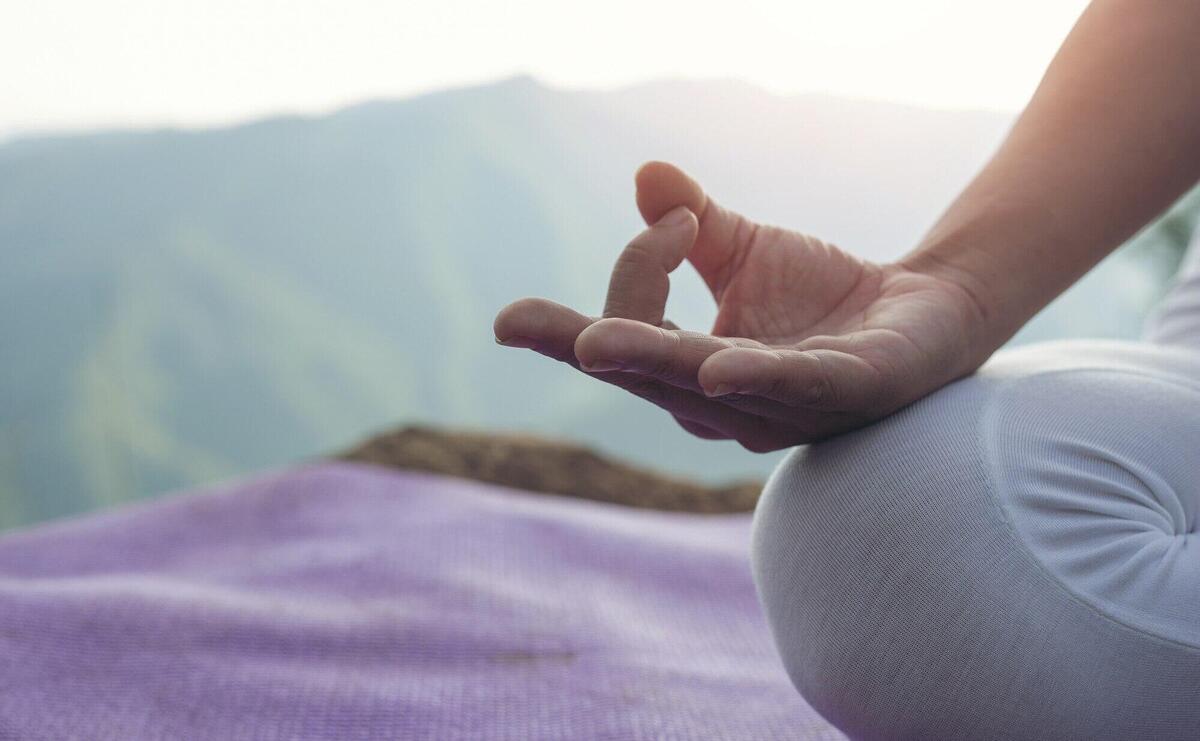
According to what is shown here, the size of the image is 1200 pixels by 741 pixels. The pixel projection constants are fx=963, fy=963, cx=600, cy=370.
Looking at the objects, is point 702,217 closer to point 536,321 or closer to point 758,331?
point 758,331

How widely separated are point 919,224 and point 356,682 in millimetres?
1513

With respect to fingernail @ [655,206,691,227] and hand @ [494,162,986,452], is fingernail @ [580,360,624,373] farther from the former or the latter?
fingernail @ [655,206,691,227]

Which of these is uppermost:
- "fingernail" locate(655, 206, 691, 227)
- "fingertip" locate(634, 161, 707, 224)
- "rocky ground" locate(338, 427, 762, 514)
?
"fingertip" locate(634, 161, 707, 224)

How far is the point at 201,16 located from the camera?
185 cm

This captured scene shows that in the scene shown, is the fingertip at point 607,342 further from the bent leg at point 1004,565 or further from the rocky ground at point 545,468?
the rocky ground at point 545,468

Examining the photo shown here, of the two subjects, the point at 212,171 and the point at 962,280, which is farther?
the point at 212,171

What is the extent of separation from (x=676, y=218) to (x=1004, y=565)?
219 mm

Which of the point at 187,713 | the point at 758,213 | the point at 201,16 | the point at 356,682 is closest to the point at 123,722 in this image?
the point at 187,713

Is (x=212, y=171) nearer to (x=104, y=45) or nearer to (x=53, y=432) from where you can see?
(x=104, y=45)

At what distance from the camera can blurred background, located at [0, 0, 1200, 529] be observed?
69.4 inches

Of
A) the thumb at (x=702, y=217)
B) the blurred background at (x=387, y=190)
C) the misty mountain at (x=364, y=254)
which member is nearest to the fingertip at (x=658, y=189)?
the thumb at (x=702, y=217)

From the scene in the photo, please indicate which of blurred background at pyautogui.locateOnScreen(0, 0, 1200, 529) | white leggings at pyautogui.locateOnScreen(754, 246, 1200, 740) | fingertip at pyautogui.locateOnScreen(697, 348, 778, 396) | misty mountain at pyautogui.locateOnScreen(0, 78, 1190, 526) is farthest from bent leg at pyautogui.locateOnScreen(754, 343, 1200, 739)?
misty mountain at pyautogui.locateOnScreen(0, 78, 1190, 526)

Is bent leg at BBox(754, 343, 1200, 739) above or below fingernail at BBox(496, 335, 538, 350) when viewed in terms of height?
below

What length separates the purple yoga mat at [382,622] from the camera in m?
0.64
